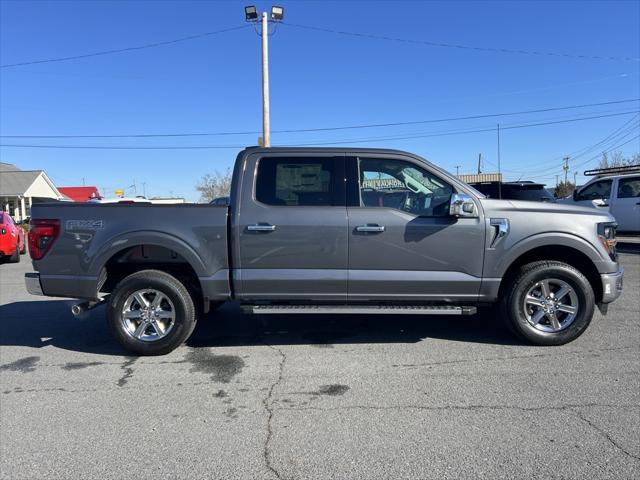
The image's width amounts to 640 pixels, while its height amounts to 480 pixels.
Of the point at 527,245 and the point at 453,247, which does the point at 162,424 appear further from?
the point at 527,245

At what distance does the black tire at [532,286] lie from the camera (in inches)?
187

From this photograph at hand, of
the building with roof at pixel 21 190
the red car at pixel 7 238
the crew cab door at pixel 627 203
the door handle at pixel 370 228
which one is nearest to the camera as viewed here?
the door handle at pixel 370 228

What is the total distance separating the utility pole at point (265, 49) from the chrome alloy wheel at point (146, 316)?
13.2 metres

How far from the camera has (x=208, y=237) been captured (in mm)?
4734

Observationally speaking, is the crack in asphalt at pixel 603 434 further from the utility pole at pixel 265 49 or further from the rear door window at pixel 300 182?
the utility pole at pixel 265 49

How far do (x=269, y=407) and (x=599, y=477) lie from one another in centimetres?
222

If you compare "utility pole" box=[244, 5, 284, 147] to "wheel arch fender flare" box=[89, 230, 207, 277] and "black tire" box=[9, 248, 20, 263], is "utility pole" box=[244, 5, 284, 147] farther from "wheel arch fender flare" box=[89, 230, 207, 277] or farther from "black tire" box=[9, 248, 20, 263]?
"wheel arch fender flare" box=[89, 230, 207, 277]

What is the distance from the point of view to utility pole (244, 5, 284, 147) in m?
17.5

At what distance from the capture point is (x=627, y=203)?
12773 mm

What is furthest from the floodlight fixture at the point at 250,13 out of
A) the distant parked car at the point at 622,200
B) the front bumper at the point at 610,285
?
the front bumper at the point at 610,285

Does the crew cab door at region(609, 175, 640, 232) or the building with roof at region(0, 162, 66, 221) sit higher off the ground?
the building with roof at region(0, 162, 66, 221)

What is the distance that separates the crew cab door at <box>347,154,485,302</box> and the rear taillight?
119 inches

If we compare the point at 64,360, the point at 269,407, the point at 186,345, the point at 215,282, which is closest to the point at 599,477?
the point at 269,407

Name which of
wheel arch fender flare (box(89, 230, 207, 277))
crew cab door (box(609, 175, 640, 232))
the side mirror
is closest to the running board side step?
wheel arch fender flare (box(89, 230, 207, 277))
